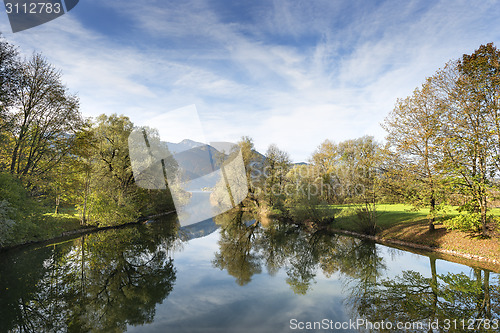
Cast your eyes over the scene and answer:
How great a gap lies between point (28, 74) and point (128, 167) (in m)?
13.7

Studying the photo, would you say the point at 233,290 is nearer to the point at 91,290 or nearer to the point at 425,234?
the point at 91,290

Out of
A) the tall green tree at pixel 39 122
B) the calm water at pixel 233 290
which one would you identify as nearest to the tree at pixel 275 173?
the calm water at pixel 233 290

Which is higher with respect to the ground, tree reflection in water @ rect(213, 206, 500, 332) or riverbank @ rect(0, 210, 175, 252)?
riverbank @ rect(0, 210, 175, 252)

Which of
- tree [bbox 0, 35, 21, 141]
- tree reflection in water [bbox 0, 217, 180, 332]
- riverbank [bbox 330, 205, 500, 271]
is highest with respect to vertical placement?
tree [bbox 0, 35, 21, 141]

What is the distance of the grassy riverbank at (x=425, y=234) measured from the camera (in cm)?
1341

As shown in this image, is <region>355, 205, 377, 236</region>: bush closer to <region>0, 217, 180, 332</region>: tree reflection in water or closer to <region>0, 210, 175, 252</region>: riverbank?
<region>0, 217, 180, 332</region>: tree reflection in water

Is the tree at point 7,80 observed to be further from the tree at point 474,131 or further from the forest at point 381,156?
the tree at point 474,131

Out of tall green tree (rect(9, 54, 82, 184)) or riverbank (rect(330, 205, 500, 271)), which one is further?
tall green tree (rect(9, 54, 82, 184))

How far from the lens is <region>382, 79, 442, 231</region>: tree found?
52.2 feet

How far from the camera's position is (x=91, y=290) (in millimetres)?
9062

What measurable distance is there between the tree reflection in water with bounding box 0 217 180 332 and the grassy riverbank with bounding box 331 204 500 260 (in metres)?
16.4

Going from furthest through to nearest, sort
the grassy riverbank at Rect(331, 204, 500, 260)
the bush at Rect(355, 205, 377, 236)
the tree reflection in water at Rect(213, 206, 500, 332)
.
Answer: the bush at Rect(355, 205, 377, 236), the grassy riverbank at Rect(331, 204, 500, 260), the tree reflection in water at Rect(213, 206, 500, 332)

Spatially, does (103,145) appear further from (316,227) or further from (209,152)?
(316,227)

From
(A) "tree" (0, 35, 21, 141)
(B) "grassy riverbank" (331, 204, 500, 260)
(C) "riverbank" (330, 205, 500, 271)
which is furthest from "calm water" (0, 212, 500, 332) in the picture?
(A) "tree" (0, 35, 21, 141)
